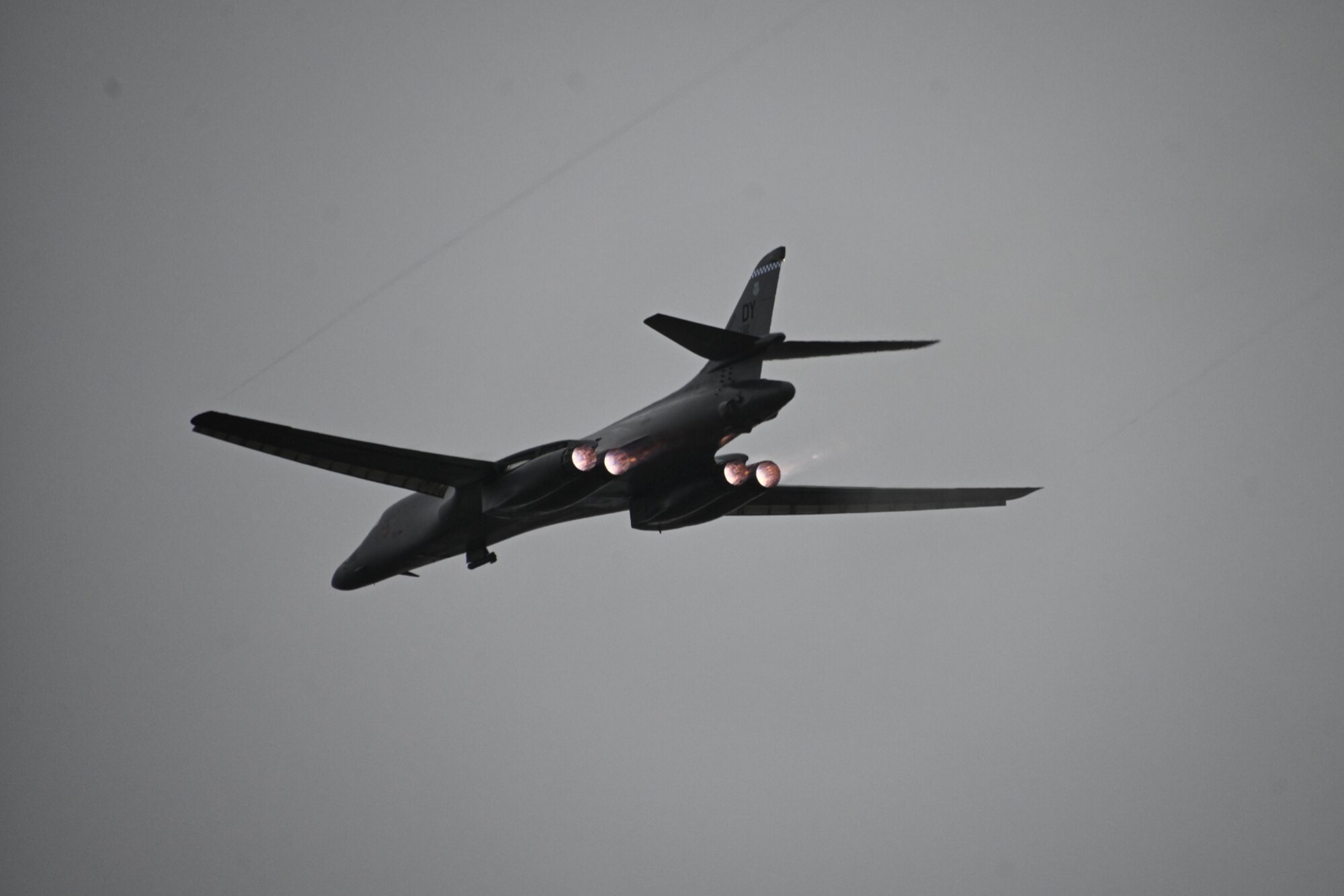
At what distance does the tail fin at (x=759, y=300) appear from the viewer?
26516 mm

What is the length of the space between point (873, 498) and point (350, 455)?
508 inches

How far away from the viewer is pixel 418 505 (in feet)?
101

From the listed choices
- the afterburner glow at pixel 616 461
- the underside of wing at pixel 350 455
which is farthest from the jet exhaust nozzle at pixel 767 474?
the underside of wing at pixel 350 455

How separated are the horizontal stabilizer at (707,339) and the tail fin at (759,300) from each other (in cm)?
117

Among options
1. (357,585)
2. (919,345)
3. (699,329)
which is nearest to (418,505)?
(357,585)

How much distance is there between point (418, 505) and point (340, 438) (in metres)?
5.18

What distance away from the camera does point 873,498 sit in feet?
107

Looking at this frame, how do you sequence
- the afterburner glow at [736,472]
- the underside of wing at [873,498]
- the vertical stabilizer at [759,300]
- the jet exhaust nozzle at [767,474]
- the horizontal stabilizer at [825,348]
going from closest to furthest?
the horizontal stabilizer at [825,348], the vertical stabilizer at [759,300], the afterburner glow at [736,472], the jet exhaust nozzle at [767,474], the underside of wing at [873,498]

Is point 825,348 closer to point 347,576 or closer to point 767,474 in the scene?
point 767,474

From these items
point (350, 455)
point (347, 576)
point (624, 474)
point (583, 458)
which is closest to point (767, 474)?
point (624, 474)

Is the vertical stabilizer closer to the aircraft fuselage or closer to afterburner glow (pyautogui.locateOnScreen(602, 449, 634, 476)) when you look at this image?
the aircraft fuselage

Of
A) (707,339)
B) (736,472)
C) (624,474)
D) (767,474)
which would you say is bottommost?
(767,474)

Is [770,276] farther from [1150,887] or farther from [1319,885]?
[1319,885]

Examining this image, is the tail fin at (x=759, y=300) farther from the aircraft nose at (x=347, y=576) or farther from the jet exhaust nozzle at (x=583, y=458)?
the aircraft nose at (x=347, y=576)
